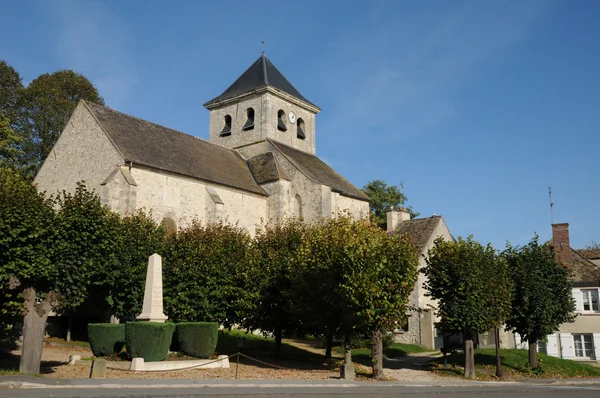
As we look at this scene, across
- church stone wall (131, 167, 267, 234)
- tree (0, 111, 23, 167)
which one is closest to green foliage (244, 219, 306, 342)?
church stone wall (131, 167, 267, 234)

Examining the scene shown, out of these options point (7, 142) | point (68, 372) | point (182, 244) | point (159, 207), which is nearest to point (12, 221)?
A: point (68, 372)

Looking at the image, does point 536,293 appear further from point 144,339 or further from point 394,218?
point 144,339

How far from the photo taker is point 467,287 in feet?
70.5

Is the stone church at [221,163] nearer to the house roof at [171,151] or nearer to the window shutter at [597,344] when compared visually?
the house roof at [171,151]

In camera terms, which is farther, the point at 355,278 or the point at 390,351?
the point at 390,351

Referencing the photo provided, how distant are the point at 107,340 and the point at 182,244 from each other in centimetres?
564

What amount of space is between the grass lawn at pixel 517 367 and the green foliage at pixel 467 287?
Result: 2.11m

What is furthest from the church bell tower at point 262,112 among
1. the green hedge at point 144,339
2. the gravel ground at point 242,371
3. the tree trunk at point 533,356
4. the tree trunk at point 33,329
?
the tree trunk at point 33,329

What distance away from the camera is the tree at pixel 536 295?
937 inches

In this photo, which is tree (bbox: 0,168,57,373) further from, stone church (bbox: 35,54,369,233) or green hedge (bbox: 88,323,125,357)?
stone church (bbox: 35,54,369,233)

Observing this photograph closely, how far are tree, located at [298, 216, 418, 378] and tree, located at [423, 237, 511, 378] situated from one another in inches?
110

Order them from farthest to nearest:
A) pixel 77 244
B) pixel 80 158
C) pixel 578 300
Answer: pixel 578 300 < pixel 80 158 < pixel 77 244

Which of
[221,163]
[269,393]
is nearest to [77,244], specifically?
[269,393]

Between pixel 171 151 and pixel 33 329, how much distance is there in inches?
697
